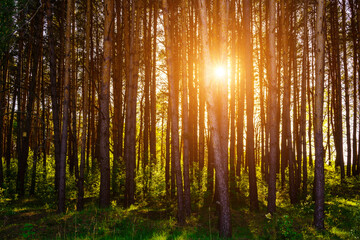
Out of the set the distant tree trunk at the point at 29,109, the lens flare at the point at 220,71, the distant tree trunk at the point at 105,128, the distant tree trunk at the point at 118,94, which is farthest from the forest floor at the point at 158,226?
the distant tree trunk at the point at 29,109

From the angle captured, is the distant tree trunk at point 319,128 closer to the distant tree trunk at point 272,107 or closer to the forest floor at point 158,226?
the forest floor at point 158,226

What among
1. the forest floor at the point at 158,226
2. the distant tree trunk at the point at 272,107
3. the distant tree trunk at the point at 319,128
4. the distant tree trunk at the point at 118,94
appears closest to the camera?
the forest floor at the point at 158,226

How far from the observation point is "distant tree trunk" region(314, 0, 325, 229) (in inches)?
328

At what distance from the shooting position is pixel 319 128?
338 inches

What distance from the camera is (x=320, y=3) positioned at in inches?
346

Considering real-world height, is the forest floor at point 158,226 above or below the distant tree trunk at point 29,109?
below

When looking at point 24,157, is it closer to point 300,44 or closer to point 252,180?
point 252,180

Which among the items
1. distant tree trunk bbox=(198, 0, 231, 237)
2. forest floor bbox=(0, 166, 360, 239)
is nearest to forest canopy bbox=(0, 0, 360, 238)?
distant tree trunk bbox=(198, 0, 231, 237)

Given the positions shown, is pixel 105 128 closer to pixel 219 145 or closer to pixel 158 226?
pixel 158 226

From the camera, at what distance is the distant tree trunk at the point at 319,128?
8.34m

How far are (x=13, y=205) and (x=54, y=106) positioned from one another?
6.01 meters

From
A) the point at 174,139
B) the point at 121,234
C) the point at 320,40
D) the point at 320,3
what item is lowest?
the point at 121,234

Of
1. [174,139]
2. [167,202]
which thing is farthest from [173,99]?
[167,202]

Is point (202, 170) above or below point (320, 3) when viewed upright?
below
